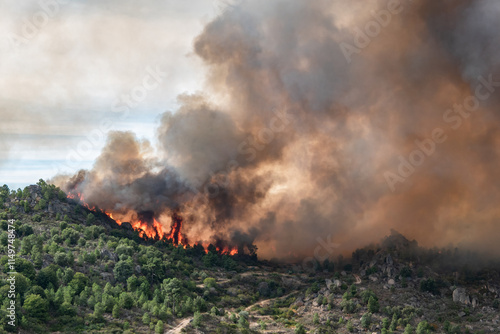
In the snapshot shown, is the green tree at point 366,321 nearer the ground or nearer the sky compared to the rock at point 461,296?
nearer the ground

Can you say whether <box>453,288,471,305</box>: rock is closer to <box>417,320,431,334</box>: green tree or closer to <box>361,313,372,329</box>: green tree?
<box>417,320,431,334</box>: green tree

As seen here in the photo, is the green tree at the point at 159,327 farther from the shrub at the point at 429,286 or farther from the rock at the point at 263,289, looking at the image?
the shrub at the point at 429,286

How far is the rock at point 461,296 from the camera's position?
149000 millimetres

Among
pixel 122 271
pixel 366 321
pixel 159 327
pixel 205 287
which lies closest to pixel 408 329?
pixel 366 321

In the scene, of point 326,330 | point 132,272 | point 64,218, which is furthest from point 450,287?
point 64,218

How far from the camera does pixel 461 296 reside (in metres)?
150

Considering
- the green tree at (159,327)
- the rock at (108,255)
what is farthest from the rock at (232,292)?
the green tree at (159,327)

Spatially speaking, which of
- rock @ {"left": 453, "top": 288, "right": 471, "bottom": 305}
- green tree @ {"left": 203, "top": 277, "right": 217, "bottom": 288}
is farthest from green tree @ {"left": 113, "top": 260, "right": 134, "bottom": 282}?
rock @ {"left": 453, "top": 288, "right": 471, "bottom": 305}

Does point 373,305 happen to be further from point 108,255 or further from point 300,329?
point 108,255

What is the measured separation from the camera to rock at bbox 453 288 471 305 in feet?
489

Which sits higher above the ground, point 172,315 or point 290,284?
point 290,284

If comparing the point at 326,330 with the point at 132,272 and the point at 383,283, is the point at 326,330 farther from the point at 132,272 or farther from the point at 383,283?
the point at 132,272

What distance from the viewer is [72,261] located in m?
153

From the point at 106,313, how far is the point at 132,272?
24.1 metres
